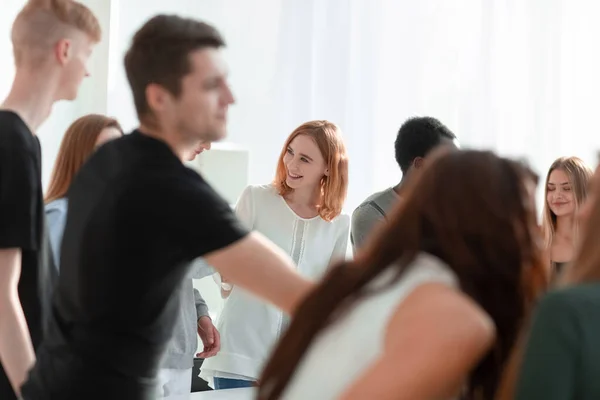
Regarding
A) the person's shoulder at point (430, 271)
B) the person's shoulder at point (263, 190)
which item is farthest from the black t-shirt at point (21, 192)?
the person's shoulder at point (263, 190)

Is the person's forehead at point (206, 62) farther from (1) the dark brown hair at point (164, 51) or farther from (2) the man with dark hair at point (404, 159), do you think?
(2) the man with dark hair at point (404, 159)

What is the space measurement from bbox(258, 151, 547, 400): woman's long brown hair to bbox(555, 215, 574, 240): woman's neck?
256cm

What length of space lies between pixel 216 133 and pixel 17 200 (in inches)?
16.7

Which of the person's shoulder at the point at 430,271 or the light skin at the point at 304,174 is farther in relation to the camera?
the light skin at the point at 304,174

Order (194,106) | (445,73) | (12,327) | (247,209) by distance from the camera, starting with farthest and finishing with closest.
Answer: (445,73) < (247,209) < (12,327) < (194,106)

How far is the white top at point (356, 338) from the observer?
1108 millimetres

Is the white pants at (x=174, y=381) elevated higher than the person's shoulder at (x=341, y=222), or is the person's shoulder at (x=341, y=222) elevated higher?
the person's shoulder at (x=341, y=222)

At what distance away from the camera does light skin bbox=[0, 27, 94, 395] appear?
5.52ft

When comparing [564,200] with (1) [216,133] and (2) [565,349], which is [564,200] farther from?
(2) [565,349]

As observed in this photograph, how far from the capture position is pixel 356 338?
1.13 m

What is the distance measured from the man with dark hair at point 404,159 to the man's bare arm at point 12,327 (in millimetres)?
1548

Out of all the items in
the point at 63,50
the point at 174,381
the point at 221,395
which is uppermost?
the point at 63,50

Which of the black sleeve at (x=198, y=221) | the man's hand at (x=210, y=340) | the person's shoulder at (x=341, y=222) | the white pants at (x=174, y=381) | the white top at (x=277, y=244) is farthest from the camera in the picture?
the person's shoulder at (x=341, y=222)

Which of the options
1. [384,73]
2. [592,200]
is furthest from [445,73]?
[592,200]
